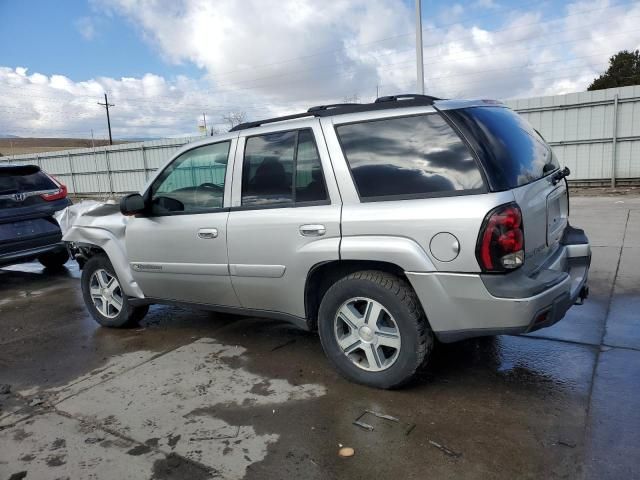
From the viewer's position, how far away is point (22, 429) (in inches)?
125

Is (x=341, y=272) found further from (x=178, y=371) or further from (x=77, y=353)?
(x=77, y=353)

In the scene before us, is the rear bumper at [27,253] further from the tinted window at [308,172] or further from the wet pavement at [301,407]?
the tinted window at [308,172]

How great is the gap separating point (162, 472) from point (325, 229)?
168cm

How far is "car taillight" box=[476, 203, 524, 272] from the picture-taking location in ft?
9.04

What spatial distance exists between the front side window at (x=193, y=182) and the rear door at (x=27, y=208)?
3.82 metres

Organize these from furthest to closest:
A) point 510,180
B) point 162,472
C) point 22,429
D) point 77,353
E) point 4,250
→ 1. point 4,250
2. point 77,353
3. point 22,429
4. point 510,180
5. point 162,472

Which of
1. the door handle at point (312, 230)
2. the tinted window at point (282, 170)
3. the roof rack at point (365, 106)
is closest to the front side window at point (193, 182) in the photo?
the tinted window at point (282, 170)

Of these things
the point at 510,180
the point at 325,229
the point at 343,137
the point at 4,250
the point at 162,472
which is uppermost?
the point at 343,137

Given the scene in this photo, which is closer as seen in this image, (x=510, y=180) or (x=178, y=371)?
(x=510, y=180)

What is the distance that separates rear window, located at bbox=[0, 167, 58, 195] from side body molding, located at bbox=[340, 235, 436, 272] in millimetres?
6062

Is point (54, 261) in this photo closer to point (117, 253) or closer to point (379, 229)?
point (117, 253)

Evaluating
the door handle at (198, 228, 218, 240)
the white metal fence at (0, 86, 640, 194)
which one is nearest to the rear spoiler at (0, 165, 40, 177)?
the door handle at (198, 228, 218, 240)

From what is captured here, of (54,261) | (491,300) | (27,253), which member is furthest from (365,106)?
(54,261)

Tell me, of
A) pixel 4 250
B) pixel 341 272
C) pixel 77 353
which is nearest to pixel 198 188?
pixel 341 272
